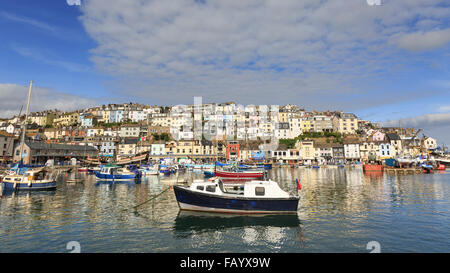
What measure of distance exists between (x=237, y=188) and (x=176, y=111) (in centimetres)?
12644

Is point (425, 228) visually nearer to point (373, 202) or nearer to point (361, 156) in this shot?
point (373, 202)

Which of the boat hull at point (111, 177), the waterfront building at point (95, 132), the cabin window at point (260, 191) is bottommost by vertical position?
the boat hull at point (111, 177)

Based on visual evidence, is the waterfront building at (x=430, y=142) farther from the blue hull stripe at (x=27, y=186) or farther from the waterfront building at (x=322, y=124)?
the blue hull stripe at (x=27, y=186)

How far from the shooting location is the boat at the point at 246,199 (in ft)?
60.0

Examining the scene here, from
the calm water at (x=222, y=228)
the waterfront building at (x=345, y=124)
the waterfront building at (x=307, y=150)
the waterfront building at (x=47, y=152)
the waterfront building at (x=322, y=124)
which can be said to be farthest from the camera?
the waterfront building at (x=345, y=124)

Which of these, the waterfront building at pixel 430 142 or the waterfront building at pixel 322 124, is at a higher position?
the waterfront building at pixel 322 124

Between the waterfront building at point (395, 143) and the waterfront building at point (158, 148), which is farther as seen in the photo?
the waterfront building at point (395, 143)

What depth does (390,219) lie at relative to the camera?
1744 centimetres

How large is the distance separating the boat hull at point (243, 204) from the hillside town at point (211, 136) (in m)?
66.0

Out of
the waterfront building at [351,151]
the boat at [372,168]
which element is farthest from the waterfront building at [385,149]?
the boat at [372,168]

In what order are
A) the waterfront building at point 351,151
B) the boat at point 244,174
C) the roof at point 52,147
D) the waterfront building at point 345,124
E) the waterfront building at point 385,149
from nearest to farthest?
the boat at point 244,174 < the roof at point 52,147 < the waterfront building at point 385,149 < the waterfront building at point 351,151 < the waterfront building at point 345,124

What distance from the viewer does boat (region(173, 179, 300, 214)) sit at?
60.0ft

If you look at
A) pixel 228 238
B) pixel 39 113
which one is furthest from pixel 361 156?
pixel 39 113

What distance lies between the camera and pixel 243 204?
18.4 metres
